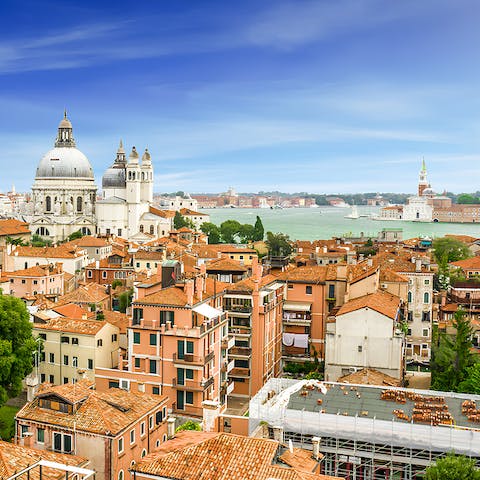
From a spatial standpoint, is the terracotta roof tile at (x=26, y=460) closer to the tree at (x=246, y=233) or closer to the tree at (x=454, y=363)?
the tree at (x=454, y=363)

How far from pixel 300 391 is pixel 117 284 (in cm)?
2165

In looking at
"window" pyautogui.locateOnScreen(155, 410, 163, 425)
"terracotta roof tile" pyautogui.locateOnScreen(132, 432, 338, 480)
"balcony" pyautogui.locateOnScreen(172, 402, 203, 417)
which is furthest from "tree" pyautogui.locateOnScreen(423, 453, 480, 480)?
"balcony" pyautogui.locateOnScreen(172, 402, 203, 417)

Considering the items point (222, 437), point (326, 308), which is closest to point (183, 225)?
point (326, 308)

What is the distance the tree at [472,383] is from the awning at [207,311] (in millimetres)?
7467

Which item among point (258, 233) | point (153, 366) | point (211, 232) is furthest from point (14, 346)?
point (258, 233)

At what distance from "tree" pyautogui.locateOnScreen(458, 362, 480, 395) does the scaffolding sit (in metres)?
3.27

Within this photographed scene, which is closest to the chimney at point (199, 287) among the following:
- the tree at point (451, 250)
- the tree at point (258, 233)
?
the tree at point (451, 250)

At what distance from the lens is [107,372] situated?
62.2 feet

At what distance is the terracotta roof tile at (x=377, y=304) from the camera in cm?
2078

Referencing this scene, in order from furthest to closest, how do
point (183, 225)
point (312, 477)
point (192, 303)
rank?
1. point (183, 225)
2. point (192, 303)
3. point (312, 477)

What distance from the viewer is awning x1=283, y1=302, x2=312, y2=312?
24.3 m

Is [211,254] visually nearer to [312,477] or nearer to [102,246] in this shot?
[102,246]

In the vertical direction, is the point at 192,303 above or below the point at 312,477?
above

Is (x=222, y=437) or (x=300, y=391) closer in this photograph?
(x=222, y=437)
